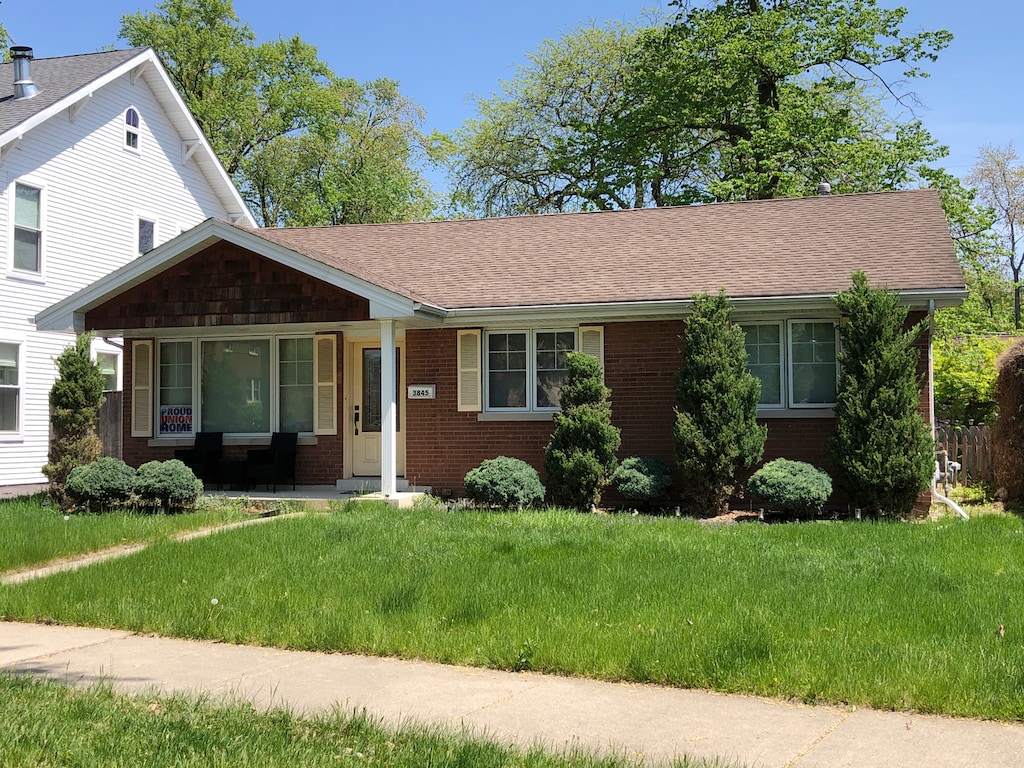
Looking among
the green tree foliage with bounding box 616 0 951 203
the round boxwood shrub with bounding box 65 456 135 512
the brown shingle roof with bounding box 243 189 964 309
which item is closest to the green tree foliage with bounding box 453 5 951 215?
the green tree foliage with bounding box 616 0 951 203

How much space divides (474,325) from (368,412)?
2520 millimetres

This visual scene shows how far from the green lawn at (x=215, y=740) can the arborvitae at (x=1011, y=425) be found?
1184cm

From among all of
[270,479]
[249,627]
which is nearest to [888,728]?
[249,627]

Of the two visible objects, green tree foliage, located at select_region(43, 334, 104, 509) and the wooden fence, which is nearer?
green tree foliage, located at select_region(43, 334, 104, 509)

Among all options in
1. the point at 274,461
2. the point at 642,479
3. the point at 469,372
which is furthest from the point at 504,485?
the point at 274,461

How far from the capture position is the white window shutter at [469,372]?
15.9 meters

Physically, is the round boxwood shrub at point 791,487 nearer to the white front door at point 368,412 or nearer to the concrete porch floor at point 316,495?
the concrete porch floor at point 316,495

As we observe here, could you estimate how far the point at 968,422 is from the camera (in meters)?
29.6

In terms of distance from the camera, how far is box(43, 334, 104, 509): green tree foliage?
48.3 ft

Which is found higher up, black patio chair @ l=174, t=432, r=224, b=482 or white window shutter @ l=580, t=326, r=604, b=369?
white window shutter @ l=580, t=326, r=604, b=369

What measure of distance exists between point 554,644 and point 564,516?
19.5ft

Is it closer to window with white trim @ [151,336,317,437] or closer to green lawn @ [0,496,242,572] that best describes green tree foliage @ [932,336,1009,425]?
window with white trim @ [151,336,317,437]

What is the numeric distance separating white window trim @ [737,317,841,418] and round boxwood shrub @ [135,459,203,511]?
8.38 m

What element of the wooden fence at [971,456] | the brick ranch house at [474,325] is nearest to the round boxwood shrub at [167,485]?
the brick ranch house at [474,325]
